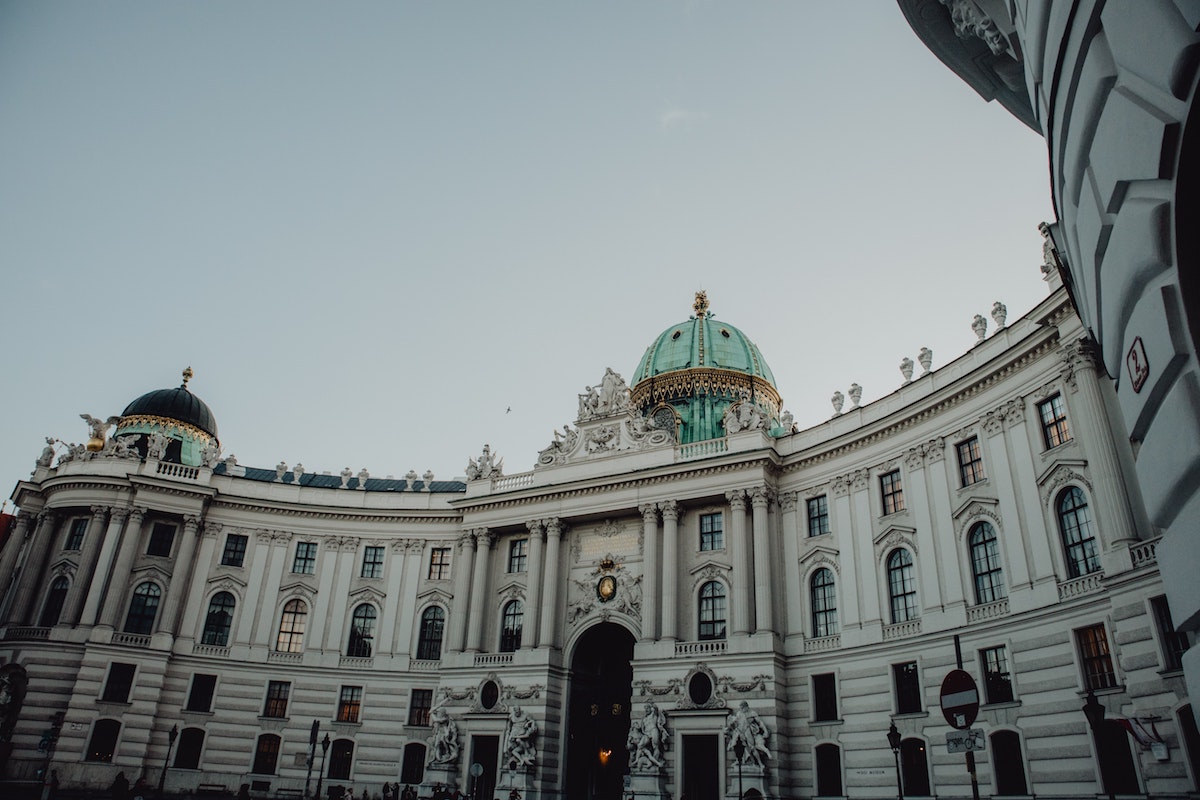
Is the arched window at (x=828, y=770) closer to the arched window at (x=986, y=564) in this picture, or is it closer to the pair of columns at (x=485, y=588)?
the arched window at (x=986, y=564)

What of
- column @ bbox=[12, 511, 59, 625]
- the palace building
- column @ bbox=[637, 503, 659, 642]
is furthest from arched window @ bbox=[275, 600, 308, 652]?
column @ bbox=[637, 503, 659, 642]

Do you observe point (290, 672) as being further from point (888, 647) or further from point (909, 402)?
point (909, 402)

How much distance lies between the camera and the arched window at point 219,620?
47.3 meters

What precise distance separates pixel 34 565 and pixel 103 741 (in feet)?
36.4

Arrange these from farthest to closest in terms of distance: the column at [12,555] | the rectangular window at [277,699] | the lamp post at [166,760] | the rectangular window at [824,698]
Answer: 1. the column at [12,555]
2. the rectangular window at [277,699]
3. the lamp post at [166,760]
4. the rectangular window at [824,698]

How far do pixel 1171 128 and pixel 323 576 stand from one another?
50838 mm

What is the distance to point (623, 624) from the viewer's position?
42219 millimetres

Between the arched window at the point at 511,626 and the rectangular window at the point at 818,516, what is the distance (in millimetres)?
16507

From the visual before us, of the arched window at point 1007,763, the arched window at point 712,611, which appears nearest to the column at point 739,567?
the arched window at point 712,611

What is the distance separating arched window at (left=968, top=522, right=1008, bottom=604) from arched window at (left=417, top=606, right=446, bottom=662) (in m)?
29.9

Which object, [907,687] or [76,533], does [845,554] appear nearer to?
[907,687]

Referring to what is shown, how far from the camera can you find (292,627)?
48.6m

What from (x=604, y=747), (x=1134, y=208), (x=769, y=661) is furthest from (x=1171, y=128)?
(x=604, y=747)

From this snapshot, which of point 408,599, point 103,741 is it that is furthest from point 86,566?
point 408,599
